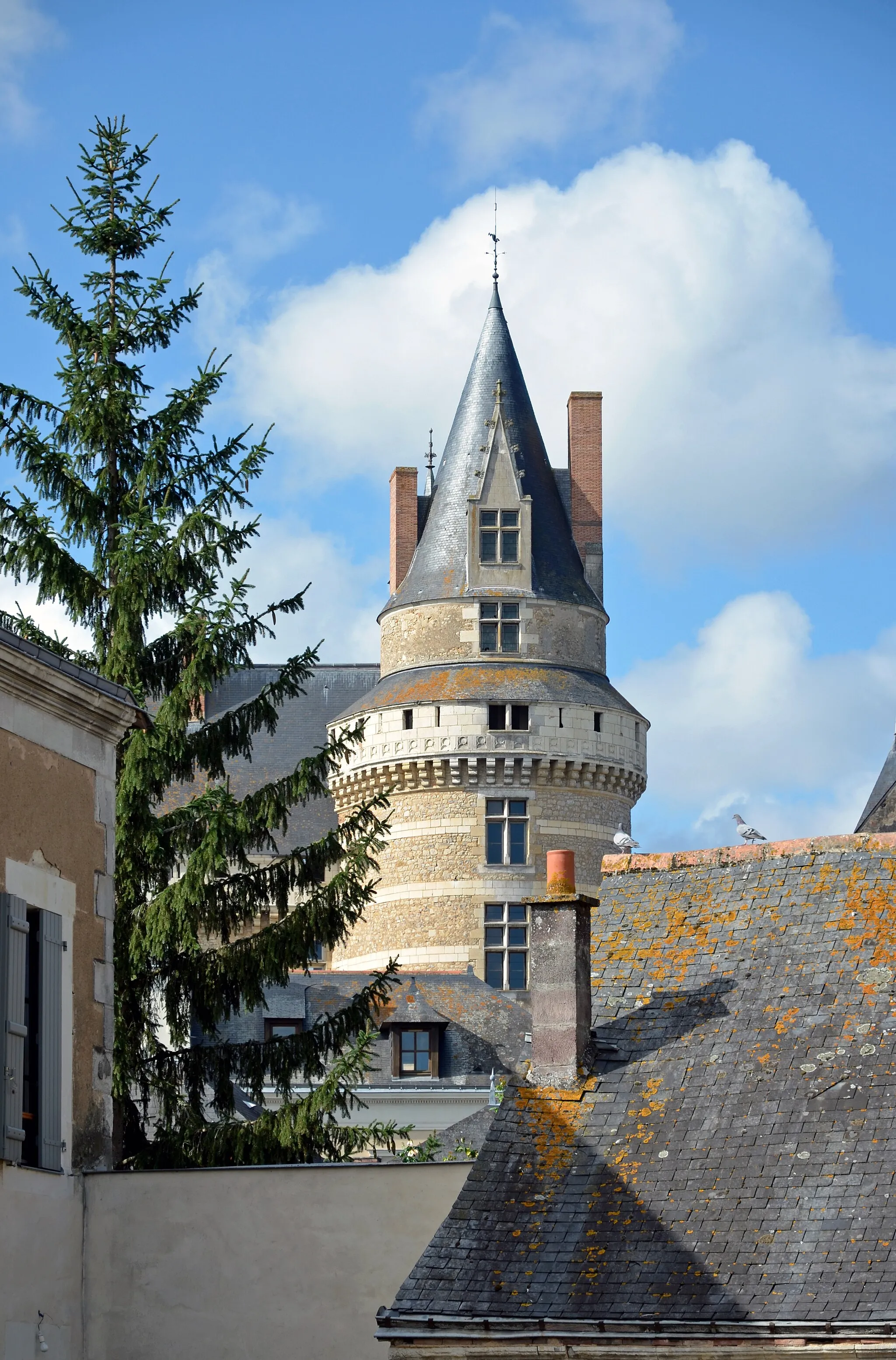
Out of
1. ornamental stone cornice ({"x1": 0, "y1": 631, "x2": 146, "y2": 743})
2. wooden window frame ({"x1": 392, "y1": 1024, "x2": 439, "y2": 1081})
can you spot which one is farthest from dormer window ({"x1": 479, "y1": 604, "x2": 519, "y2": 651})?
ornamental stone cornice ({"x1": 0, "y1": 631, "x2": 146, "y2": 743})

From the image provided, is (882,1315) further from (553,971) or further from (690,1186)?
(553,971)

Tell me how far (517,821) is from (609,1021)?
2634 centimetres

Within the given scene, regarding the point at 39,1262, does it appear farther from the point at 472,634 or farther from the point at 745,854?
the point at 472,634

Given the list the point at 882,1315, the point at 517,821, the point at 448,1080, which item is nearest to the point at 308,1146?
the point at 882,1315

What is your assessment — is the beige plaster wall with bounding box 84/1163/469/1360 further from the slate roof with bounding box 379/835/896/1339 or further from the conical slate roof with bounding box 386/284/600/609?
the conical slate roof with bounding box 386/284/600/609

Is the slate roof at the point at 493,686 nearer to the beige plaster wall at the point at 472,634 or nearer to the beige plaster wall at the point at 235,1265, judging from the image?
the beige plaster wall at the point at 472,634

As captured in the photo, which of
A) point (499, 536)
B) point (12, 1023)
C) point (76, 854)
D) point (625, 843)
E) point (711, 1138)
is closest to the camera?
point (12, 1023)

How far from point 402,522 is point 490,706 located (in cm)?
544

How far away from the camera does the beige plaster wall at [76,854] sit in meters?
10.8

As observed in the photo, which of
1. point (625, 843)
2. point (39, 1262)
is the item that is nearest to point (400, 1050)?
point (625, 843)

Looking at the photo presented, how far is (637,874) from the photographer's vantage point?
1452 centimetres

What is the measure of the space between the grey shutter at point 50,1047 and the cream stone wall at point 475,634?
3007 cm

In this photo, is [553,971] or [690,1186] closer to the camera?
[690,1186]

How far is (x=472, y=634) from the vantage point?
41219 mm
